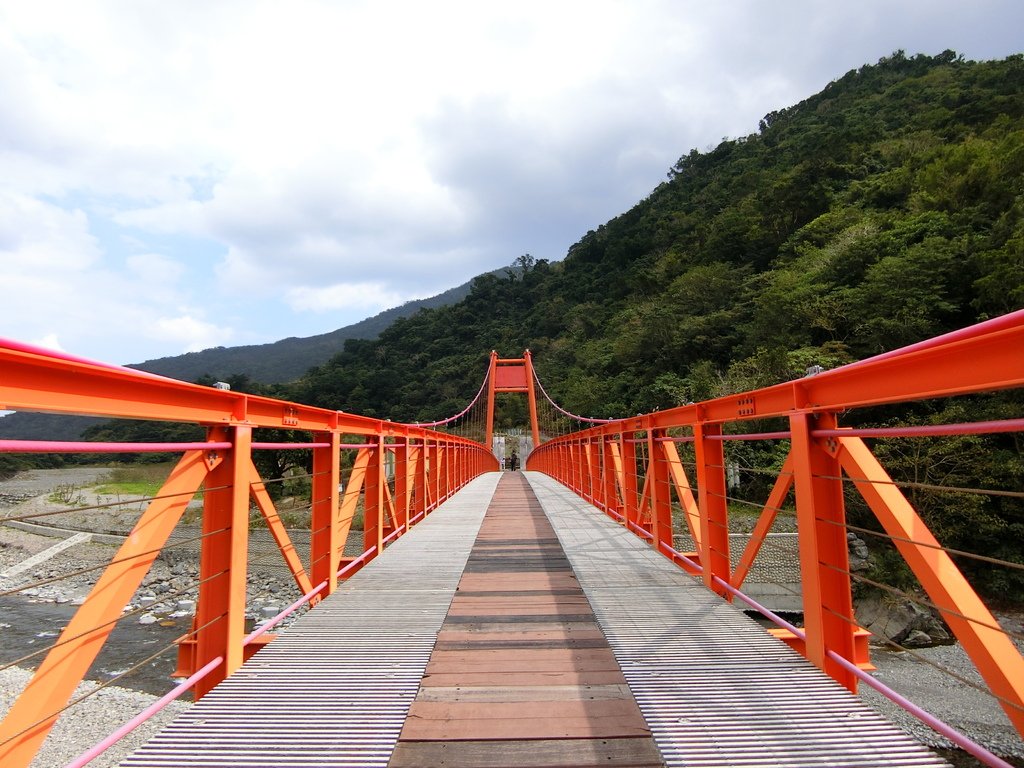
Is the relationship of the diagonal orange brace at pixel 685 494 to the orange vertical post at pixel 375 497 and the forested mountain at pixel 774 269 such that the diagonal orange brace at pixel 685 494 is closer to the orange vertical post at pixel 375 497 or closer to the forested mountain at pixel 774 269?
the orange vertical post at pixel 375 497

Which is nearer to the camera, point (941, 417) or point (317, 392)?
point (941, 417)

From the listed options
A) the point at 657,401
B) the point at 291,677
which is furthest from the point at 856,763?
the point at 657,401

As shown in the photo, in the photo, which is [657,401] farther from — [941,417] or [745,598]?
[745,598]

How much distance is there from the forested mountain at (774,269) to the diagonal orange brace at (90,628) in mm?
13316

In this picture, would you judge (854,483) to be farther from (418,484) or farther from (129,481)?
(129,481)

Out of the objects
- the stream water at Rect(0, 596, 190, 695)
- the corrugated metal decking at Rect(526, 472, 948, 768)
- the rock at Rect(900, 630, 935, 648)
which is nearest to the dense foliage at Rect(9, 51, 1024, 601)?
the rock at Rect(900, 630, 935, 648)

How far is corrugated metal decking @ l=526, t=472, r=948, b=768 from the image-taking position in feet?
4.11

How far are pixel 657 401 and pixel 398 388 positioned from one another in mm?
23450

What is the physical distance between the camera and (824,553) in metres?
1.73

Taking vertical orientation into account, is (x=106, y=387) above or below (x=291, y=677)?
above

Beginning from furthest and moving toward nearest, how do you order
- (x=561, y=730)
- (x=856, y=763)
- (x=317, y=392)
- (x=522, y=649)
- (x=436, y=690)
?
(x=317, y=392) → (x=522, y=649) → (x=436, y=690) → (x=561, y=730) → (x=856, y=763)

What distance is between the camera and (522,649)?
1.97 m

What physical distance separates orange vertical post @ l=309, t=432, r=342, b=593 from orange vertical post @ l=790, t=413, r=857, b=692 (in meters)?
2.10

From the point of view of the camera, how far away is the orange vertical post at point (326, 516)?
2678 mm
